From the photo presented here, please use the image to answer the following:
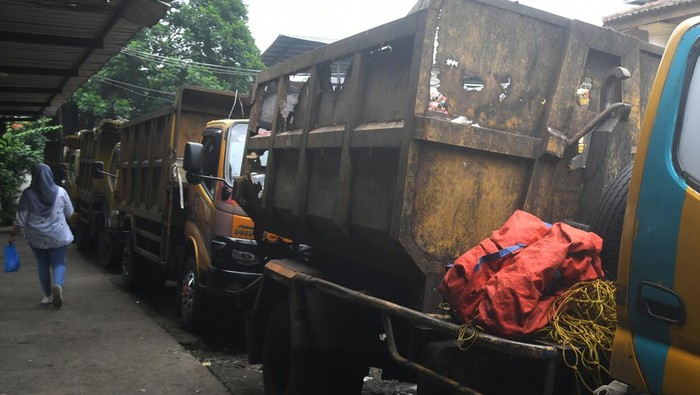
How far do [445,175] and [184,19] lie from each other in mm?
20167

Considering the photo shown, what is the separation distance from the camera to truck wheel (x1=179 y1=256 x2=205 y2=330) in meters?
7.05

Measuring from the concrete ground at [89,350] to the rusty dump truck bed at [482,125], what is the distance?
2.96 metres

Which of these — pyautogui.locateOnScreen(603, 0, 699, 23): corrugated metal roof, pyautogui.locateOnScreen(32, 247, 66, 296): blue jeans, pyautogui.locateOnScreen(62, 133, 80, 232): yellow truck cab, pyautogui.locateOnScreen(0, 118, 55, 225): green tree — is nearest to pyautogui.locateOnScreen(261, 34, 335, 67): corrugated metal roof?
pyautogui.locateOnScreen(62, 133, 80, 232): yellow truck cab

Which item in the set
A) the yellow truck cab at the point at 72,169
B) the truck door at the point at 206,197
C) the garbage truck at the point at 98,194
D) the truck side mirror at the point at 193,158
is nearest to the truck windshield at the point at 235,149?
the truck door at the point at 206,197

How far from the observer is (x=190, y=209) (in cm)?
768

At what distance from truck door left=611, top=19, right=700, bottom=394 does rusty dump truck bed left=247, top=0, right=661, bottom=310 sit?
95cm

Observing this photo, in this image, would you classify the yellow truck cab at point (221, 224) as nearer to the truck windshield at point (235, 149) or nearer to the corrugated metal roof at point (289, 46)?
the truck windshield at point (235, 149)

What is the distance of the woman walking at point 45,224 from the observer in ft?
26.5

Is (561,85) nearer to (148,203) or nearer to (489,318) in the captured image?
(489,318)

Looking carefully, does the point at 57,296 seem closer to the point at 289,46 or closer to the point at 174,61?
the point at 174,61

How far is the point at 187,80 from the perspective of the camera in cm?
2008

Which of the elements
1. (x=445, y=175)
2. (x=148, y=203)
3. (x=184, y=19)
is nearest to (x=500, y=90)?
(x=445, y=175)

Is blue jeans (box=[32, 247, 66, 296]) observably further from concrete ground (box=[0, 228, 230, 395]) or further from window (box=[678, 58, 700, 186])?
window (box=[678, 58, 700, 186])

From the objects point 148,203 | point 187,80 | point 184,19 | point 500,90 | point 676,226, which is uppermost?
point 184,19
